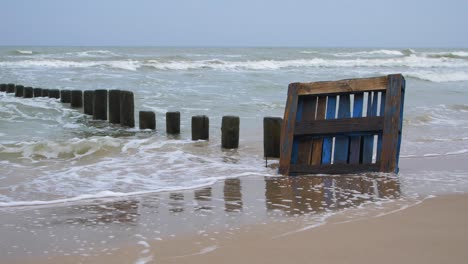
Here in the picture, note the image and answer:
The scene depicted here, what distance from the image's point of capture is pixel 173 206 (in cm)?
539

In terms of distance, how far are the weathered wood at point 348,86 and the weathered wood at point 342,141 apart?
0.43 ft

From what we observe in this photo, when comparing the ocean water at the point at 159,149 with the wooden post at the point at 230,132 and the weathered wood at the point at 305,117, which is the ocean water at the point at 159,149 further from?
the weathered wood at the point at 305,117

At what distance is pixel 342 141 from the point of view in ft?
22.5

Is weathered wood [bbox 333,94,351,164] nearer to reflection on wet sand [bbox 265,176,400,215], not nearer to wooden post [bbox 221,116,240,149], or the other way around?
reflection on wet sand [bbox 265,176,400,215]

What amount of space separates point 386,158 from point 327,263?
3.20 metres

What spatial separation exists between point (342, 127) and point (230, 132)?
2577mm

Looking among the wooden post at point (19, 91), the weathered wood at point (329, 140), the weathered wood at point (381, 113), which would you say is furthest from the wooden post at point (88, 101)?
the weathered wood at point (381, 113)

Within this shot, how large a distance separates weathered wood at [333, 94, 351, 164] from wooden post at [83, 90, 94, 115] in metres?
7.64

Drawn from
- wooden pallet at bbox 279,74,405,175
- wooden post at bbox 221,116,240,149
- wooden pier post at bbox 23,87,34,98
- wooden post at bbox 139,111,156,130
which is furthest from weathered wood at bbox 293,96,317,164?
wooden pier post at bbox 23,87,34,98

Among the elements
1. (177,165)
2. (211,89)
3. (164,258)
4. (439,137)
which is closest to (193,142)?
(177,165)

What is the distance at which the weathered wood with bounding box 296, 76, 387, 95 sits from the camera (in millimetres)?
6641

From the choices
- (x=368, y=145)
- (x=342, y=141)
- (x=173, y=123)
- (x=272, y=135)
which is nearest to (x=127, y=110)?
(x=173, y=123)

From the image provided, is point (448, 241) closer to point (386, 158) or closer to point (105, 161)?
point (386, 158)

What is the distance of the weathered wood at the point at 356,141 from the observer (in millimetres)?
6766
